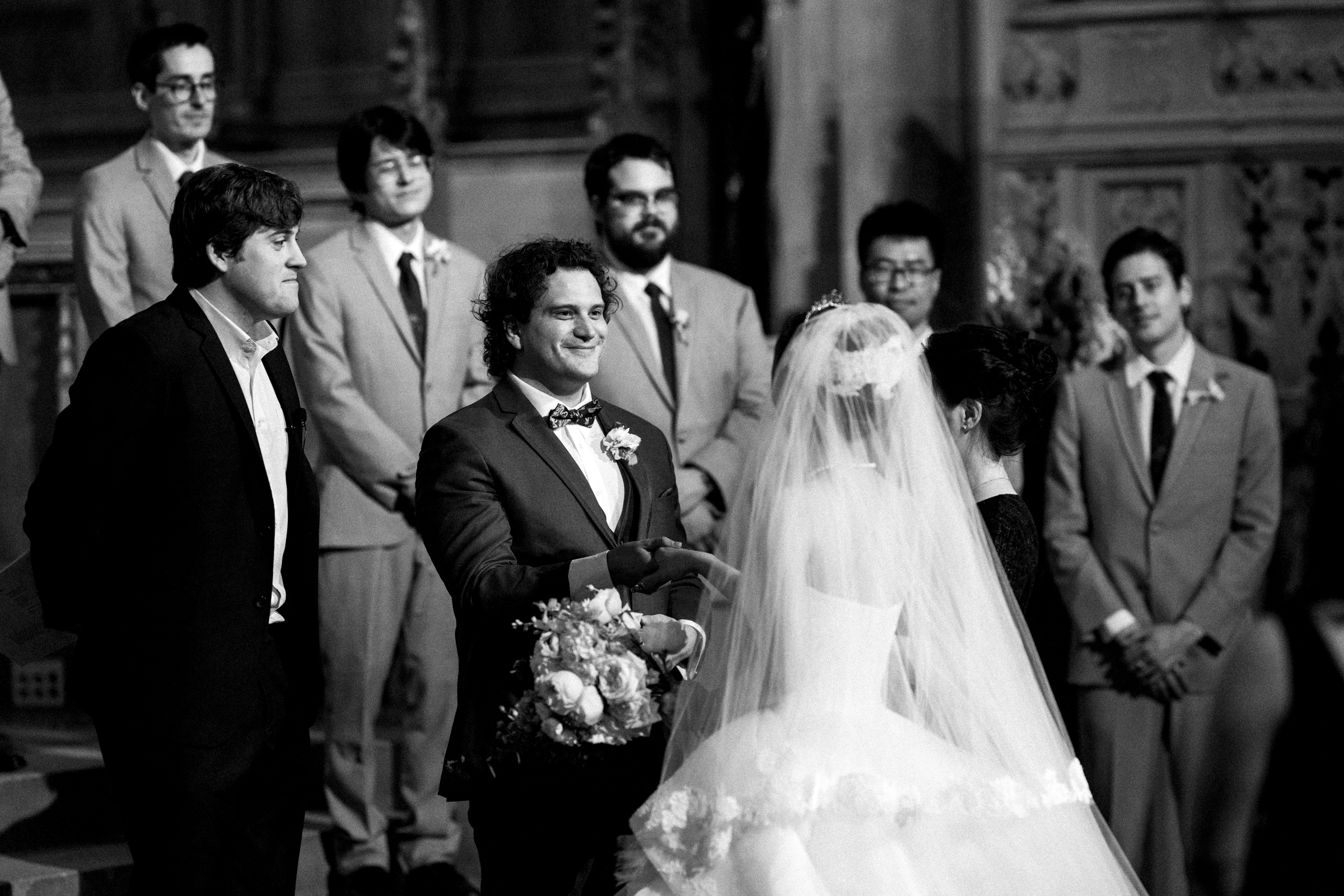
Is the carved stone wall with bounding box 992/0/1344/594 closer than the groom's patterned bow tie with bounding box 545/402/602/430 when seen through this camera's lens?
No

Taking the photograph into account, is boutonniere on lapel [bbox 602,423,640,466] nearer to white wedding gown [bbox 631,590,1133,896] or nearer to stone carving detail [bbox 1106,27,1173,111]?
white wedding gown [bbox 631,590,1133,896]

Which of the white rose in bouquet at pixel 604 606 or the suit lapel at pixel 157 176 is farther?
the suit lapel at pixel 157 176

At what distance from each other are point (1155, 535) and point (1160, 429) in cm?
32

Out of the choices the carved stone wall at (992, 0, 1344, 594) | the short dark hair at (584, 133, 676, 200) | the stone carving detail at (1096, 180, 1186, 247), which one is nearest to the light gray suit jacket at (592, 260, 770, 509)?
the short dark hair at (584, 133, 676, 200)

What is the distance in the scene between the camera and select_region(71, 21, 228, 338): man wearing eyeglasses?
5.11 meters

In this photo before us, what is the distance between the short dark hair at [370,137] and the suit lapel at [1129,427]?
2092 millimetres

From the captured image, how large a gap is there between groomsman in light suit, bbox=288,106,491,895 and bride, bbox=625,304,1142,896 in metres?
1.33

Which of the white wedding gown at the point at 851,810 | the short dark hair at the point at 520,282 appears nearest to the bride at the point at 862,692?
the white wedding gown at the point at 851,810

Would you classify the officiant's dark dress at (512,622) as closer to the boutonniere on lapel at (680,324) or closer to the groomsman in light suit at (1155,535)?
the boutonniere on lapel at (680,324)

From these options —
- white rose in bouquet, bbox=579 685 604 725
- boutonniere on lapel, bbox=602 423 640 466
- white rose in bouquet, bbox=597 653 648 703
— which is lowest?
white rose in bouquet, bbox=579 685 604 725

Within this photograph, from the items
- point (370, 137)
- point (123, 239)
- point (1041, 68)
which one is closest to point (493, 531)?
point (370, 137)

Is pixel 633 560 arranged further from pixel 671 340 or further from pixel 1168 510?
pixel 1168 510

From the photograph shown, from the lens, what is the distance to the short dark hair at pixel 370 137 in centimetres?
519

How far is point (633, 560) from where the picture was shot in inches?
142
